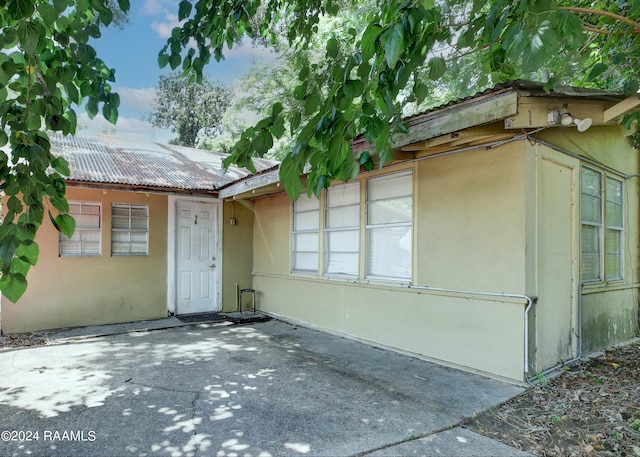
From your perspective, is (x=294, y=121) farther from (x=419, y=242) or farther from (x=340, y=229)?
(x=340, y=229)

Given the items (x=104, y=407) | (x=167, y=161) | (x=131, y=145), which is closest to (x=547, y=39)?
(x=104, y=407)

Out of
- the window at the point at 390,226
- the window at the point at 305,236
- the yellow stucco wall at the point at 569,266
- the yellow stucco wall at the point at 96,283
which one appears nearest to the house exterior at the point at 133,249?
the yellow stucco wall at the point at 96,283

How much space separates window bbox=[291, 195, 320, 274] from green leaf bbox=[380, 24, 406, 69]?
505 centimetres

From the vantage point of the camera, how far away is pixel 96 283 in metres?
6.45

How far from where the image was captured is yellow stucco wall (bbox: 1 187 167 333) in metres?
5.95

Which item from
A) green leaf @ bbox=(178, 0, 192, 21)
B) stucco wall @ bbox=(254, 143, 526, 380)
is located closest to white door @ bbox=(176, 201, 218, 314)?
stucco wall @ bbox=(254, 143, 526, 380)

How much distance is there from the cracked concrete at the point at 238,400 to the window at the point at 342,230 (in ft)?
4.22

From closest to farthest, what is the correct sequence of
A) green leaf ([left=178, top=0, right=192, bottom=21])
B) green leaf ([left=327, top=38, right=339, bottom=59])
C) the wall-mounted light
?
green leaf ([left=327, top=38, right=339, bottom=59]), green leaf ([left=178, top=0, right=192, bottom=21]), the wall-mounted light

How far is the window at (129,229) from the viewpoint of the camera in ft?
21.8

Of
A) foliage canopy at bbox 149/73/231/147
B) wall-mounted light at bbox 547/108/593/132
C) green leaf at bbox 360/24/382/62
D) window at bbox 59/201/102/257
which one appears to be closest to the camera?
green leaf at bbox 360/24/382/62

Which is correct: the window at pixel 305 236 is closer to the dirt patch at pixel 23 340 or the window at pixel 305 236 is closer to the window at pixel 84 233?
the window at pixel 84 233

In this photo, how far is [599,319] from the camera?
488 centimetres

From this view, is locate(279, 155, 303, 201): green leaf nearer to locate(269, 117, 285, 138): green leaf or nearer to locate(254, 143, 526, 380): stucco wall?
locate(269, 117, 285, 138): green leaf

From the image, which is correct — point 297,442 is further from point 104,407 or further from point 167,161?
point 167,161
